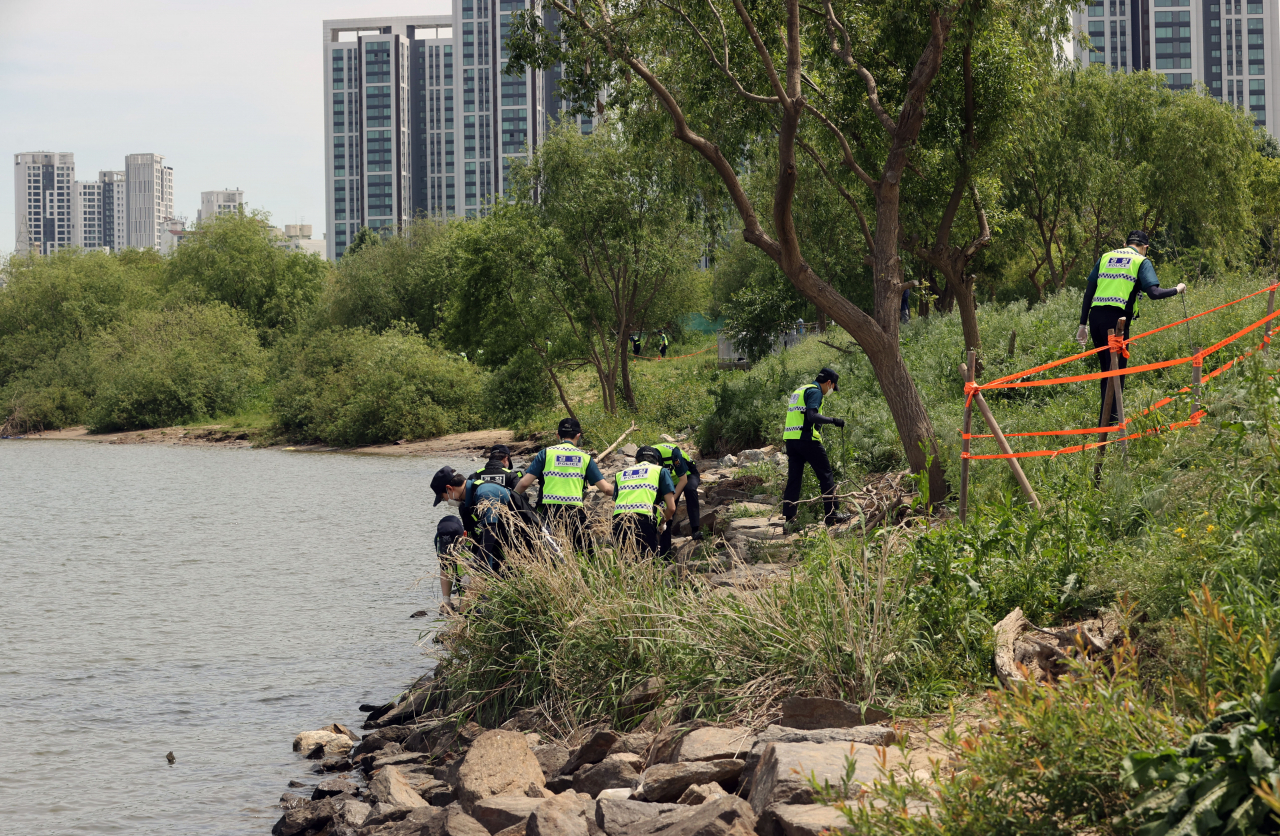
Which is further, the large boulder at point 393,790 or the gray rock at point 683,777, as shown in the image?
the large boulder at point 393,790

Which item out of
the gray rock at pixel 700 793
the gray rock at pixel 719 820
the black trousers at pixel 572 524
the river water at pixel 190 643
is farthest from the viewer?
the black trousers at pixel 572 524

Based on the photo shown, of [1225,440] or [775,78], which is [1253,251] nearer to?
[775,78]

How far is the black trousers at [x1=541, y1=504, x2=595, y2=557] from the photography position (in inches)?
356

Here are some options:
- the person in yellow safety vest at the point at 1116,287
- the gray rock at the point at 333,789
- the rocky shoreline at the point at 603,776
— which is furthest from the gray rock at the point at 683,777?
the person in yellow safety vest at the point at 1116,287

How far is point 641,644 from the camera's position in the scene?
770 cm

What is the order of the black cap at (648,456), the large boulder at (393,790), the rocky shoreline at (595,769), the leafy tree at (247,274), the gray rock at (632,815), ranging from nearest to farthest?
1. the rocky shoreline at (595,769)
2. the gray rock at (632,815)
3. the large boulder at (393,790)
4. the black cap at (648,456)
5. the leafy tree at (247,274)

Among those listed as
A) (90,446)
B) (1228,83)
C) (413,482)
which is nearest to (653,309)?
(413,482)

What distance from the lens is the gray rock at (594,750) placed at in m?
7.04

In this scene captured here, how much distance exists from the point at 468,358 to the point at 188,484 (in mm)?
15016

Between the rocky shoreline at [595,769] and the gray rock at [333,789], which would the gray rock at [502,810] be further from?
the gray rock at [333,789]

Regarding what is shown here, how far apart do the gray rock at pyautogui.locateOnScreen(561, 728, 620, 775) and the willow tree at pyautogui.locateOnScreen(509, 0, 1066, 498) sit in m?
4.24

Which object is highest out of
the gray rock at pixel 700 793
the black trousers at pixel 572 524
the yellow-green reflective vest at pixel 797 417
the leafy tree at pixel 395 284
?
the leafy tree at pixel 395 284

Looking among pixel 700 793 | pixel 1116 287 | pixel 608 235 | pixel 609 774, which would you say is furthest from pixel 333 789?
pixel 608 235

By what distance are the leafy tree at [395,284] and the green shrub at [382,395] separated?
5239 millimetres
